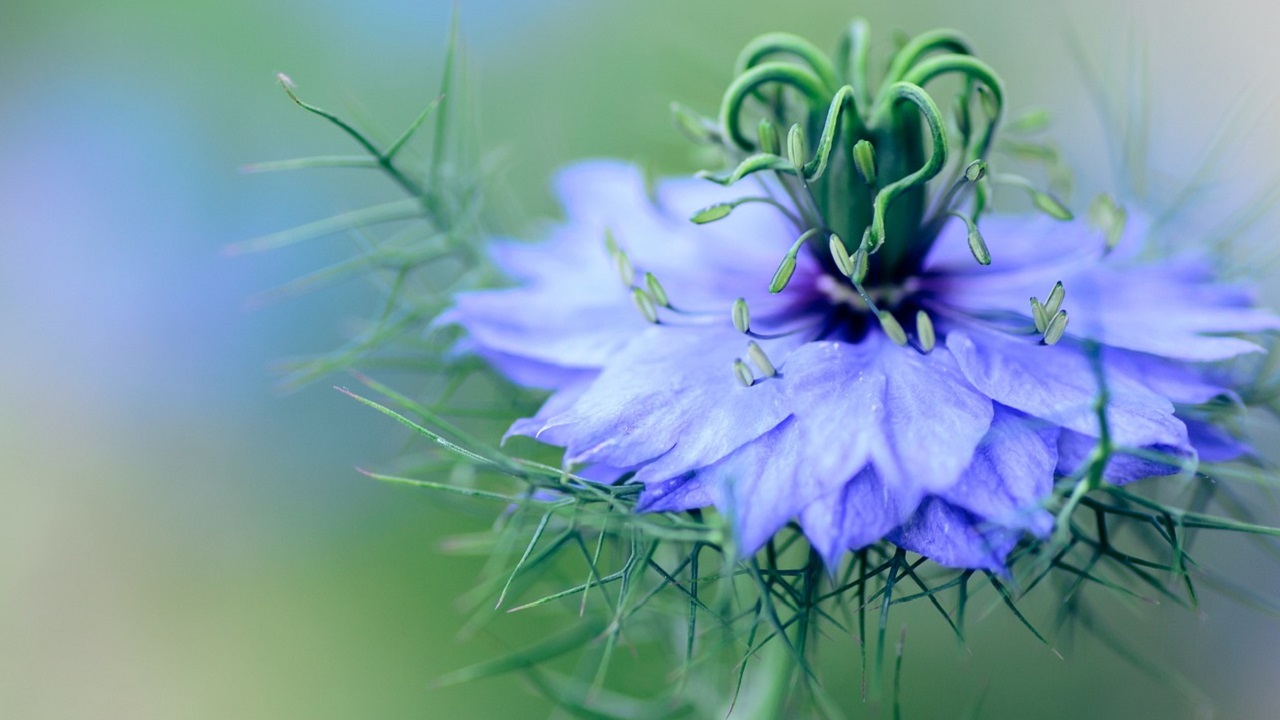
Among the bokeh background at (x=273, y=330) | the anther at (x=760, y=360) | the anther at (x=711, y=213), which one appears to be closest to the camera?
the anther at (x=760, y=360)

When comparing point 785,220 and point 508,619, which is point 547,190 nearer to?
point 508,619

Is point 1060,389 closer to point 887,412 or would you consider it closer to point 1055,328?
point 1055,328

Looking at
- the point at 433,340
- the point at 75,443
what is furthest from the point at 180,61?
the point at 433,340

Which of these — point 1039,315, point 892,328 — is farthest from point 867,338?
point 1039,315

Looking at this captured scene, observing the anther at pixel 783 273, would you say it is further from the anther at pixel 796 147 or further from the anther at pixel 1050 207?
the anther at pixel 1050 207

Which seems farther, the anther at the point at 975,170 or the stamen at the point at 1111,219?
the stamen at the point at 1111,219

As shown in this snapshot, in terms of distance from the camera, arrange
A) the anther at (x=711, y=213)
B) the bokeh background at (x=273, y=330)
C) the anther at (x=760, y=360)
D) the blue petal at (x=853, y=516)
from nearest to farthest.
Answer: the blue petal at (x=853, y=516)
the anther at (x=760, y=360)
the anther at (x=711, y=213)
the bokeh background at (x=273, y=330)

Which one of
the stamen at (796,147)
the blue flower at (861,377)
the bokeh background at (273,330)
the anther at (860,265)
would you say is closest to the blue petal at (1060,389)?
the blue flower at (861,377)
